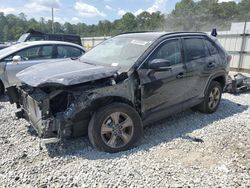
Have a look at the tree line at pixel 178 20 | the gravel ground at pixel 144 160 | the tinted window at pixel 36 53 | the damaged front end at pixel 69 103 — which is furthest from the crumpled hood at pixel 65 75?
the tree line at pixel 178 20

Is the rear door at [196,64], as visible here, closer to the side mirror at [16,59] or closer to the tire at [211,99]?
the tire at [211,99]

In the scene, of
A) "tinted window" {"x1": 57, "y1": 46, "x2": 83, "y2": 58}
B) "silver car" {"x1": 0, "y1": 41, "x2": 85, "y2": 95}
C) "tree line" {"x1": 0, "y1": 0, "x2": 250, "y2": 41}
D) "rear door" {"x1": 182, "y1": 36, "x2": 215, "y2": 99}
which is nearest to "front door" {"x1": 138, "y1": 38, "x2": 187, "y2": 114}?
"rear door" {"x1": 182, "y1": 36, "x2": 215, "y2": 99}

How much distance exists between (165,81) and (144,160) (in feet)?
4.57

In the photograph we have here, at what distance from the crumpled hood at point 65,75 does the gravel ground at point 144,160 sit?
107cm

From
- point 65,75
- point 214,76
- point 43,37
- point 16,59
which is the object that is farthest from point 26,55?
point 43,37

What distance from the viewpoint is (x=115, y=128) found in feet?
12.6

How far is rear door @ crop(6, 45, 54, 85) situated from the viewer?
6.70 metres

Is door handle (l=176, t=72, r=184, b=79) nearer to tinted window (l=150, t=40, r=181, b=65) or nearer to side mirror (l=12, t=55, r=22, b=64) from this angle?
tinted window (l=150, t=40, r=181, b=65)

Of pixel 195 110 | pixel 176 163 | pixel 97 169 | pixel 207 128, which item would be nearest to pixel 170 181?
pixel 176 163

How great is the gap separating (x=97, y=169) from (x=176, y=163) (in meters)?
1.10

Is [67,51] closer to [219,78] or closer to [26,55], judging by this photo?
[26,55]

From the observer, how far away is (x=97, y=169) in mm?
3406

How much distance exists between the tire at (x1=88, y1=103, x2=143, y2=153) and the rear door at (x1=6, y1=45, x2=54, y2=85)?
3732 mm

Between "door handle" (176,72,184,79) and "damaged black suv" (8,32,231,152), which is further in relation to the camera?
"door handle" (176,72,184,79)
